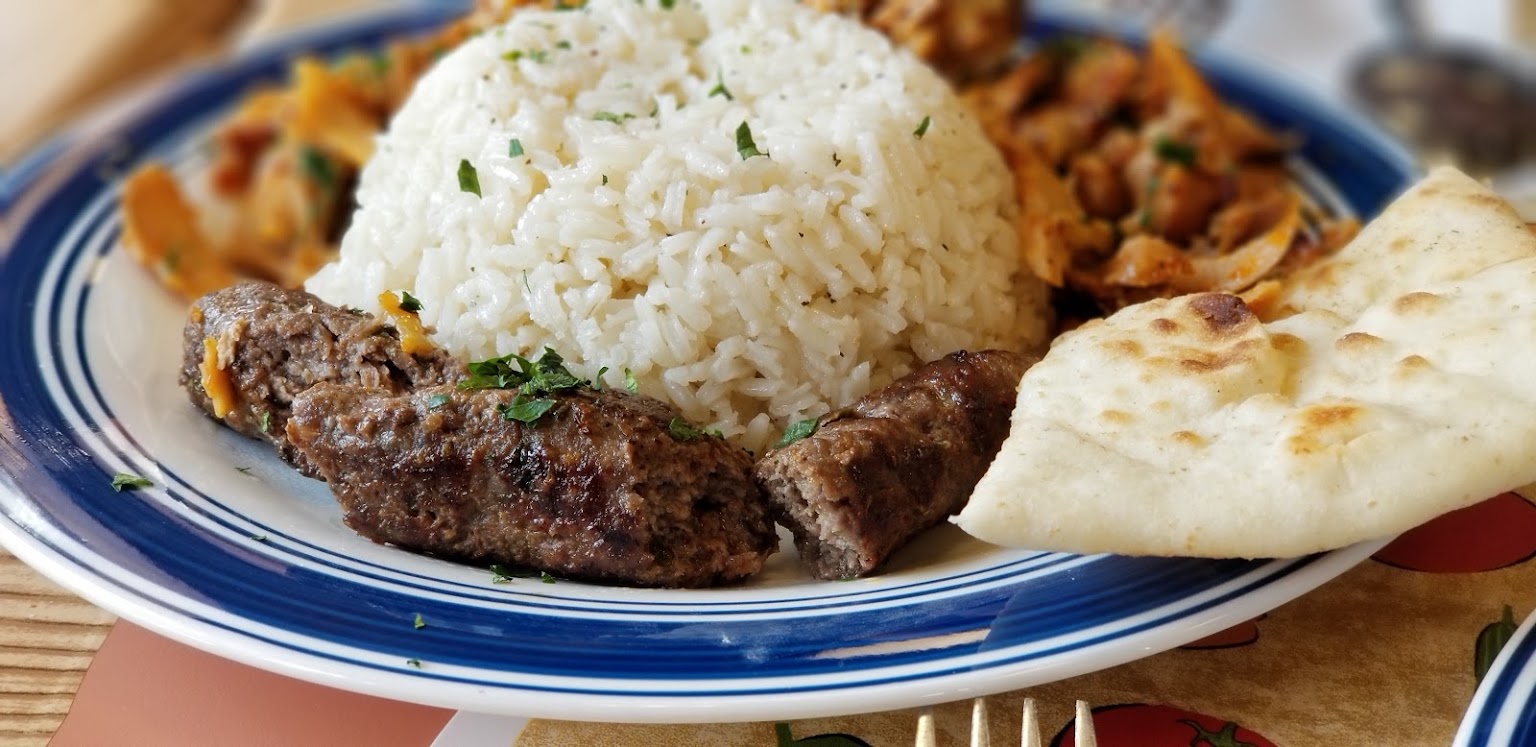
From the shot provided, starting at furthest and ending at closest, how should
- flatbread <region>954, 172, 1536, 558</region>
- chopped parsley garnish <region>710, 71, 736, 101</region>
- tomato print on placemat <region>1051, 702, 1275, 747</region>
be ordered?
chopped parsley garnish <region>710, 71, 736, 101</region> < tomato print on placemat <region>1051, 702, 1275, 747</region> < flatbread <region>954, 172, 1536, 558</region>

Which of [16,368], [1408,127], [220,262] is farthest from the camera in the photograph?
[1408,127]

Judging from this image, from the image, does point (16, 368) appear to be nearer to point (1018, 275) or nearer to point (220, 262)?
point (220, 262)

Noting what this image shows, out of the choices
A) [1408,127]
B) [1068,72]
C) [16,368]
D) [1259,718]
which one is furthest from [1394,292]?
[1408,127]

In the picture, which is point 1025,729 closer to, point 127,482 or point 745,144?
point 745,144

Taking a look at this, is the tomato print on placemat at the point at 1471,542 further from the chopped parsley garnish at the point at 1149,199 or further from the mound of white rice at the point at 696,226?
the chopped parsley garnish at the point at 1149,199

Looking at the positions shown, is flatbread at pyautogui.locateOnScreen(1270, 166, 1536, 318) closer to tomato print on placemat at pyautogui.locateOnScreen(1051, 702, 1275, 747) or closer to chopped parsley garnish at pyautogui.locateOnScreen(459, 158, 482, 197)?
tomato print on placemat at pyautogui.locateOnScreen(1051, 702, 1275, 747)

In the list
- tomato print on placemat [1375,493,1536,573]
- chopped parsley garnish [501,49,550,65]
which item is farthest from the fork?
chopped parsley garnish [501,49,550,65]

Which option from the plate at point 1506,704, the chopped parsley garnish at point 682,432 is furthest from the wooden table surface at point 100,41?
the plate at point 1506,704
